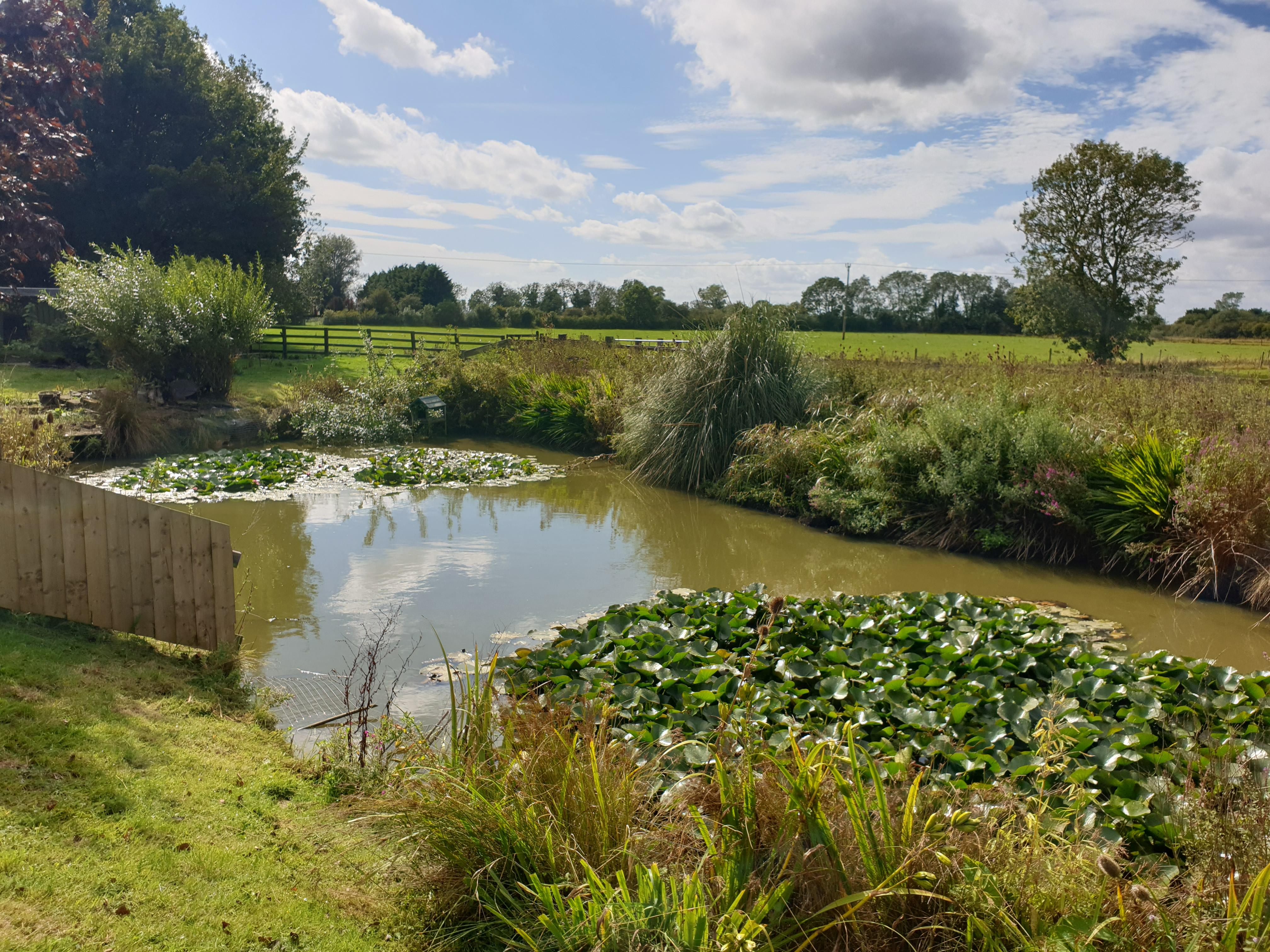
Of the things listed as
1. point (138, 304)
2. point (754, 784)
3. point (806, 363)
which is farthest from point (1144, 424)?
point (138, 304)

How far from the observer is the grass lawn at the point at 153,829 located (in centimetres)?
251

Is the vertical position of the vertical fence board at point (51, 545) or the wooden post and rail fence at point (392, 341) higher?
the wooden post and rail fence at point (392, 341)

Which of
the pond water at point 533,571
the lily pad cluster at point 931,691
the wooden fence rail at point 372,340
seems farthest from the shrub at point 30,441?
the wooden fence rail at point 372,340

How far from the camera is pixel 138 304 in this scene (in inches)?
623

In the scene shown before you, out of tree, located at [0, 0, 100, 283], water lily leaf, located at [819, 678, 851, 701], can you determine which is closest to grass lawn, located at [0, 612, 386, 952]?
water lily leaf, located at [819, 678, 851, 701]

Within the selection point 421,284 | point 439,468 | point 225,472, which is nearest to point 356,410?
point 439,468

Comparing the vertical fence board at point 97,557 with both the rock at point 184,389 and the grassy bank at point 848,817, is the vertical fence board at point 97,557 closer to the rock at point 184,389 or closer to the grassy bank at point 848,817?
the grassy bank at point 848,817

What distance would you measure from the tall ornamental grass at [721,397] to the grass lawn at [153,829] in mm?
8505

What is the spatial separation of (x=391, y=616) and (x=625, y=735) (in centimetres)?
320

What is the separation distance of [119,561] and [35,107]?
19.8 feet

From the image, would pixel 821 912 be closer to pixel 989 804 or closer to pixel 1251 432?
pixel 989 804

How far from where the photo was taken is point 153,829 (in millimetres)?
3006

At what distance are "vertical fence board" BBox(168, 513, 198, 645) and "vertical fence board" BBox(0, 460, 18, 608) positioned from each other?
0.80 m

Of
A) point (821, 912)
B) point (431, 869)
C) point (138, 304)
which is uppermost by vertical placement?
point (138, 304)
